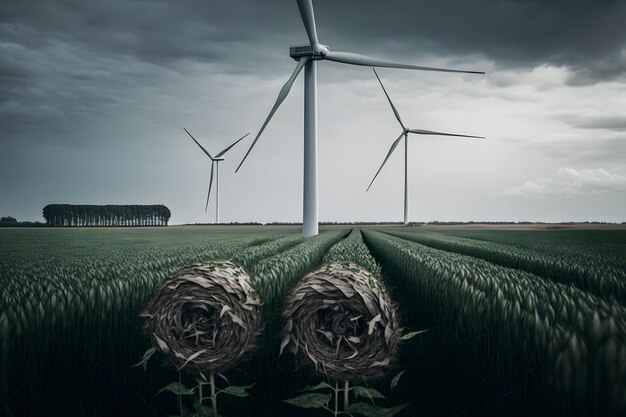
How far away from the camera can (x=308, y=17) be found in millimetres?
35719

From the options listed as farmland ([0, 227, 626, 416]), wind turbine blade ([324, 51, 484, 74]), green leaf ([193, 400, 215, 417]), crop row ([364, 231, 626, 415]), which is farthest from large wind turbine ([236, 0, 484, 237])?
green leaf ([193, 400, 215, 417])

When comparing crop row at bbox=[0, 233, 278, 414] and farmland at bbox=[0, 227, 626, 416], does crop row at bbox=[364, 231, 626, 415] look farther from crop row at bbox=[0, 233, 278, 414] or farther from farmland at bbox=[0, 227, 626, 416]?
crop row at bbox=[0, 233, 278, 414]

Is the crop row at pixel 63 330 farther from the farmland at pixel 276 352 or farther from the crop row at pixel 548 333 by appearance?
the crop row at pixel 548 333

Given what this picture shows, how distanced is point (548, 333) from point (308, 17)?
35.6m

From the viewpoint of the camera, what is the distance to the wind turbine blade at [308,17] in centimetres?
3398

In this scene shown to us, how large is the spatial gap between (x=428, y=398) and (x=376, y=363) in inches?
99.4

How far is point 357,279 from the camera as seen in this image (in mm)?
4340

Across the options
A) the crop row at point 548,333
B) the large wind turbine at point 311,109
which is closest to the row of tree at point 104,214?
the large wind turbine at point 311,109

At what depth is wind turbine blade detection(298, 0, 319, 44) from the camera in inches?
1338

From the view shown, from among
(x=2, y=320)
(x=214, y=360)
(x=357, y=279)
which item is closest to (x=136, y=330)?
(x=2, y=320)

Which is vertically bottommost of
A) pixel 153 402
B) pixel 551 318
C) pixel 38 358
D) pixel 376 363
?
pixel 153 402

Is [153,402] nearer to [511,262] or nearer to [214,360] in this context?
[214,360]

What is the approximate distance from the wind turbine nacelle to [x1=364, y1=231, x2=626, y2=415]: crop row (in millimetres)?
34506

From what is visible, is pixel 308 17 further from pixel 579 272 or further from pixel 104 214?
pixel 104 214
